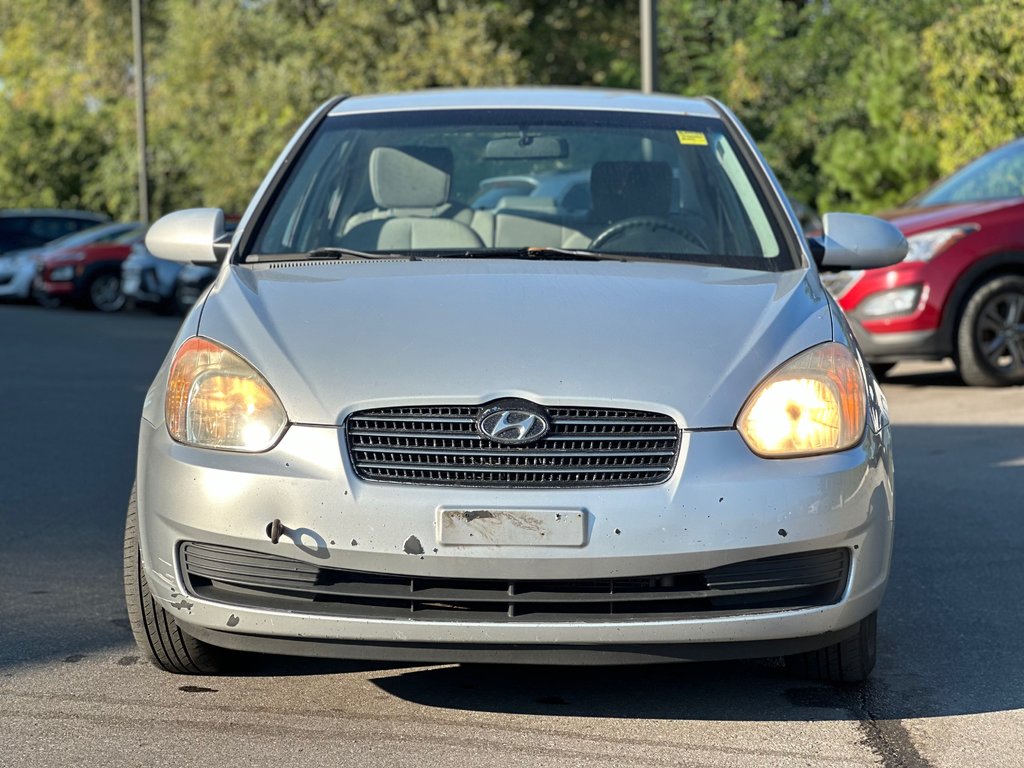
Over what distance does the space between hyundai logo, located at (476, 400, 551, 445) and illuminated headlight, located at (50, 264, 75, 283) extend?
21427 mm

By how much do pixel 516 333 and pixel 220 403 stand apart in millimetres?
715

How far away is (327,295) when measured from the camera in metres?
4.36

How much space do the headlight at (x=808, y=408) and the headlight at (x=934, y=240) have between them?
23.1ft

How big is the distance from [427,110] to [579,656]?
231cm

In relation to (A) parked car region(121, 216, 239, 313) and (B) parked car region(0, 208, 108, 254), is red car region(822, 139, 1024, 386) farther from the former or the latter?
(B) parked car region(0, 208, 108, 254)

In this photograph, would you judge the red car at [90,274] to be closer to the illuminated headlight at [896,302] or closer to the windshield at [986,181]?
the windshield at [986,181]

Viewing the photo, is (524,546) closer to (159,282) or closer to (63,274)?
(159,282)

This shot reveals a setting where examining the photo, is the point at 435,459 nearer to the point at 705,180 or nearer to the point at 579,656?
the point at 579,656

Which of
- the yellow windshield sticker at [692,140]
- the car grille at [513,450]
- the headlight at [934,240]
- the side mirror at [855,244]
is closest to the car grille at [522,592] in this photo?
the car grille at [513,450]

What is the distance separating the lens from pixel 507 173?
570 cm

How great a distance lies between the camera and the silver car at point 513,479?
12.3 feet

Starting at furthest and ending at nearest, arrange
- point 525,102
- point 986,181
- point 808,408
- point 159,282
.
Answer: point 159,282 < point 986,181 < point 525,102 < point 808,408

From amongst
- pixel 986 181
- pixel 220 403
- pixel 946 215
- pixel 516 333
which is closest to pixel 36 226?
pixel 986 181

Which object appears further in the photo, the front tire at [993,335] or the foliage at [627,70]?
the foliage at [627,70]
